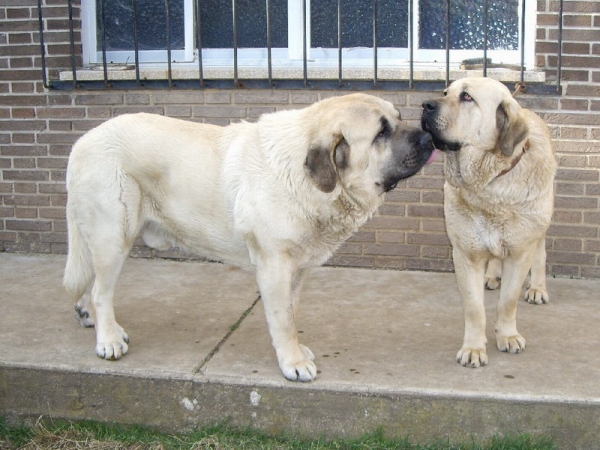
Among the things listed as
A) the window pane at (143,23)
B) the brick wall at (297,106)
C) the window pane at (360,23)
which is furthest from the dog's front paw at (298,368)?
the window pane at (143,23)

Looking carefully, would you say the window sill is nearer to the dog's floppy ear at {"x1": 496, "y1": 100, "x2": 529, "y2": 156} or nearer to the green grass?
the dog's floppy ear at {"x1": 496, "y1": 100, "x2": 529, "y2": 156}

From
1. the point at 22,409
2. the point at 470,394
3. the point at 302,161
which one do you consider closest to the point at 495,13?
the point at 302,161

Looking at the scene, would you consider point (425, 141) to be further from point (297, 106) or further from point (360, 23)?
point (360, 23)

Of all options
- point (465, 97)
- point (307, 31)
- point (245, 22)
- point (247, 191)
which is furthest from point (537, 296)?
point (245, 22)

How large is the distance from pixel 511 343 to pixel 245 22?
3.32m

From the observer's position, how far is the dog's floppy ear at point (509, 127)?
3.80 m

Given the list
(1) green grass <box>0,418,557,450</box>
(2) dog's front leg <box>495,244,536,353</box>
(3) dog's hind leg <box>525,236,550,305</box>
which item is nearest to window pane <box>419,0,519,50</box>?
(3) dog's hind leg <box>525,236,550,305</box>

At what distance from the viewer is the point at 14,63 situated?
604 centimetres

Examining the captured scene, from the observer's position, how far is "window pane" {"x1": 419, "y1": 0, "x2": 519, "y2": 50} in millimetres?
5645

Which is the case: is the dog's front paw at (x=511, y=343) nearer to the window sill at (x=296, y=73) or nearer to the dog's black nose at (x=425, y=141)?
the dog's black nose at (x=425, y=141)

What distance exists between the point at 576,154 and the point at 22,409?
406 centimetres

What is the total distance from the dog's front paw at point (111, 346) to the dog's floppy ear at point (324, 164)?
56.0 inches

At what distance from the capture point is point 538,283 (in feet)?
16.4

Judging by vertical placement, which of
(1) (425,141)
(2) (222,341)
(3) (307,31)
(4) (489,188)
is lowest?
(2) (222,341)
